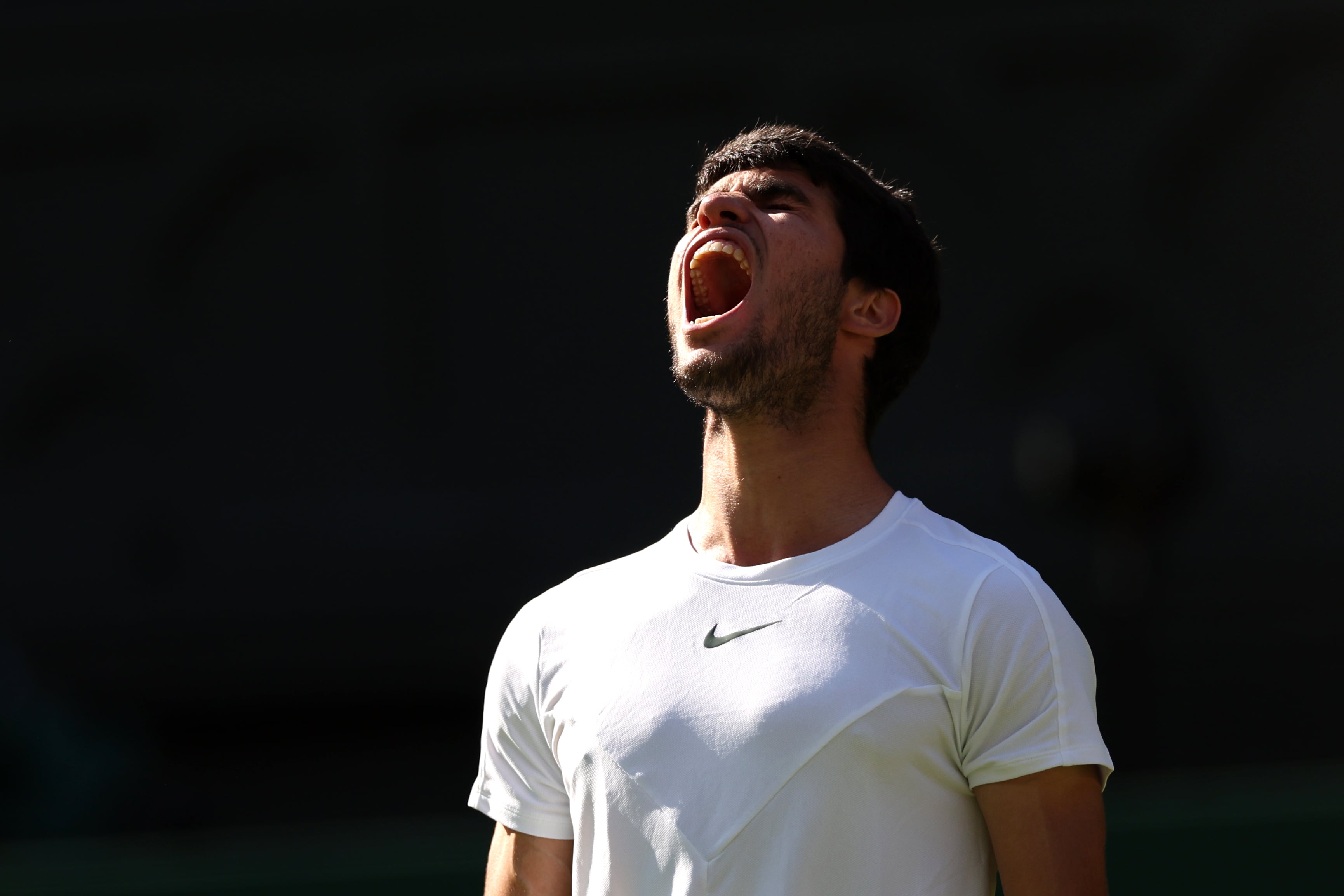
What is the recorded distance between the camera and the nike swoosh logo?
1.93 metres

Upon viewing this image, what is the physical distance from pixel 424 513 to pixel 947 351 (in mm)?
4352

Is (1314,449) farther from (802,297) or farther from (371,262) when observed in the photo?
(802,297)

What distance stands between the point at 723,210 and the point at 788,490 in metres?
0.45

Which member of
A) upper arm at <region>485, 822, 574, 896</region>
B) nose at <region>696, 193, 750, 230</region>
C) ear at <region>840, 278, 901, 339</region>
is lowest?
upper arm at <region>485, 822, 574, 896</region>

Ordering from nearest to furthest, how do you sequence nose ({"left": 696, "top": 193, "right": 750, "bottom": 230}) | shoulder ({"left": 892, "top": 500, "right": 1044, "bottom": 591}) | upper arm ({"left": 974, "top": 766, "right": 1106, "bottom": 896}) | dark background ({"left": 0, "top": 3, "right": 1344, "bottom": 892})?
upper arm ({"left": 974, "top": 766, "right": 1106, "bottom": 896}) < shoulder ({"left": 892, "top": 500, "right": 1044, "bottom": 591}) < nose ({"left": 696, "top": 193, "right": 750, "bottom": 230}) < dark background ({"left": 0, "top": 3, "right": 1344, "bottom": 892})

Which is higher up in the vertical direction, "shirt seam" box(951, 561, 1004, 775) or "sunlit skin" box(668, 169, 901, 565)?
"sunlit skin" box(668, 169, 901, 565)

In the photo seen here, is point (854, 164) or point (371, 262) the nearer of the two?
point (854, 164)

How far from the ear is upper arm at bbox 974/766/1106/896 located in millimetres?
745

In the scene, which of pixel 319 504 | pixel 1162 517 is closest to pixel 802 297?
pixel 1162 517

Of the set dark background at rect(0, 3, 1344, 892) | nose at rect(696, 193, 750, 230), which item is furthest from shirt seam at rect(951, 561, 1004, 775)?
dark background at rect(0, 3, 1344, 892)

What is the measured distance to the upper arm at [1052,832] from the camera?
173 centimetres

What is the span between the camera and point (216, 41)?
446 inches

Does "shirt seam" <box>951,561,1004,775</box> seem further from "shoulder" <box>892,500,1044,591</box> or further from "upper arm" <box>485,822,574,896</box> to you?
"upper arm" <box>485,822,574,896</box>

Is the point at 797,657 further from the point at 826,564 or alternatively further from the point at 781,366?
the point at 781,366
